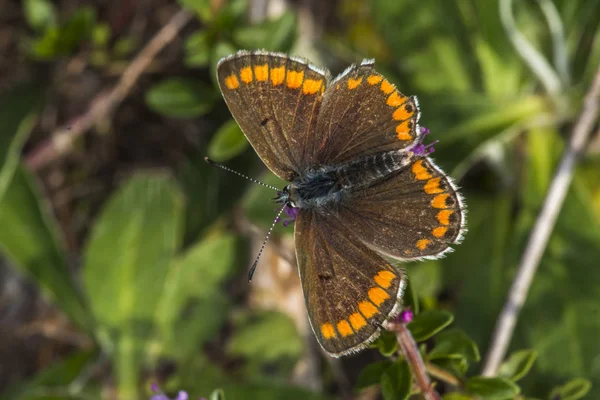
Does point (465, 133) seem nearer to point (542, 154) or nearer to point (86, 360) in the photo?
point (542, 154)

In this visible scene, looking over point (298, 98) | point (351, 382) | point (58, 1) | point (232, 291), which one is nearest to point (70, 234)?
point (232, 291)

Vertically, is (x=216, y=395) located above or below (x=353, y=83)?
below

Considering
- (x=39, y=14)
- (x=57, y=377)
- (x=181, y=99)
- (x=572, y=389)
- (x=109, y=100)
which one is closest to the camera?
(x=572, y=389)

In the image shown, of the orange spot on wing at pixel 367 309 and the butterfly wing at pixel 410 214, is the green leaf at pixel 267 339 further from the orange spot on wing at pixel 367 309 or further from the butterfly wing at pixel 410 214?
the orange spot on wing at pixel 367 309

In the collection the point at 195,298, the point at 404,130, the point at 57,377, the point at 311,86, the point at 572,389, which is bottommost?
the point at 572,389

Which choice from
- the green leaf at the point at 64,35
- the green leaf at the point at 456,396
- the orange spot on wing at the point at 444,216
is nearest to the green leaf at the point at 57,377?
the green leaf at the point at 64,35

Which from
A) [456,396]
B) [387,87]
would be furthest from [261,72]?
[456,396]

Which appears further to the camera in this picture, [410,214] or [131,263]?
[131,263]

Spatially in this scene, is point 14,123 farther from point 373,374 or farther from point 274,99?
point 373,374
